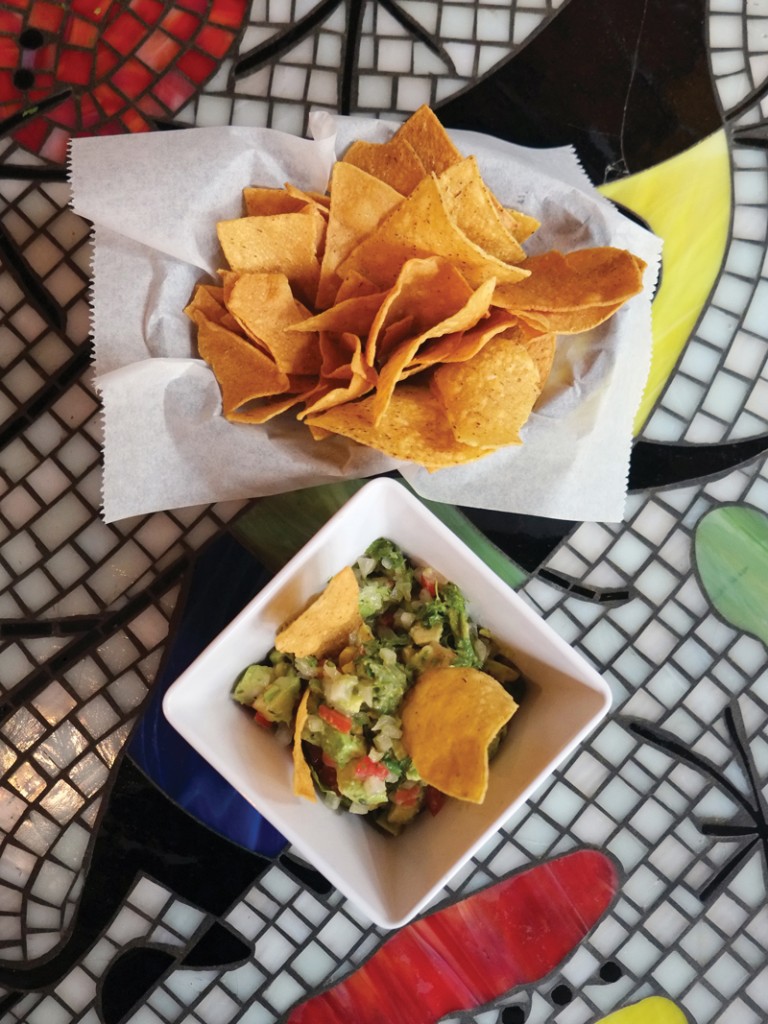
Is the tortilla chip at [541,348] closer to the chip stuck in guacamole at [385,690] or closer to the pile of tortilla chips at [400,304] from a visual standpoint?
the pile of tortilla chips at [400,304]

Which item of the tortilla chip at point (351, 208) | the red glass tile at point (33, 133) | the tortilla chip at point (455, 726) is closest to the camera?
the tortilla chip at point (455, 726)

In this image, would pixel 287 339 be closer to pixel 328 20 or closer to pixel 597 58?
pixel 328 20

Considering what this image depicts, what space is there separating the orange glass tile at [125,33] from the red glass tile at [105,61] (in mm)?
10

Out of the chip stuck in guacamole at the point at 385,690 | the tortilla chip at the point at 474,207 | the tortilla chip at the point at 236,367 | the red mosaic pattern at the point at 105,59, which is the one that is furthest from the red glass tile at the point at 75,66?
the chip stuck in guacamole at the point at 385,690

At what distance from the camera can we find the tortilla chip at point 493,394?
99 cm

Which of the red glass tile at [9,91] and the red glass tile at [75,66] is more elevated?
the red glass tile at [75,66]

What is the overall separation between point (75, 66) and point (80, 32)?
50 millimetres

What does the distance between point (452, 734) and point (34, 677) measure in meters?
0.61

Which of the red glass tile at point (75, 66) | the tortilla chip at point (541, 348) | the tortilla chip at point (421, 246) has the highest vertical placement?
the red glass tile at point (75, 66)

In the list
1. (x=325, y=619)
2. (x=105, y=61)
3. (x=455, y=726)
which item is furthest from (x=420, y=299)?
(x=105, y=61)

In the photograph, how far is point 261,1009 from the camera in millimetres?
1145

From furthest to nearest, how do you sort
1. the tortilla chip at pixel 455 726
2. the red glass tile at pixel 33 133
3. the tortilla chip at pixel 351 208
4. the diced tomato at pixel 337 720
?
the red glass tile at pixel 33 133, the tortilla chip at pixel 351 208, the diced tomato at pixel 337 720, the tortilla chip at pixel 455 726

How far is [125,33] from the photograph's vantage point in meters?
1.22

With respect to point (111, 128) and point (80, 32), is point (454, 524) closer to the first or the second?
point (111, 128)
